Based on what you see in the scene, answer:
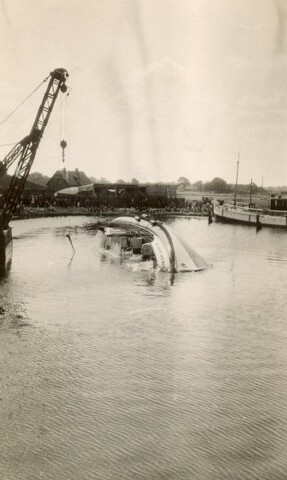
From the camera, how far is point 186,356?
15180 millimetres

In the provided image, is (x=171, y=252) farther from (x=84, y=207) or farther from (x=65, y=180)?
(x=65, y=180)

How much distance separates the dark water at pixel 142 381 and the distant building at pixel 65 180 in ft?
303

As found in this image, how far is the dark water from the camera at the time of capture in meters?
9.23

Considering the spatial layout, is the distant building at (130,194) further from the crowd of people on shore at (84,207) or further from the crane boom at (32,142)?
the crane boom at (32,142)

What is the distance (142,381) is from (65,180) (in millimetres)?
111276

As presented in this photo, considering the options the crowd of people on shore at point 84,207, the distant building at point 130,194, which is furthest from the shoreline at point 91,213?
the distant building at point 130,194

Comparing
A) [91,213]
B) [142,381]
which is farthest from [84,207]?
[142,381]

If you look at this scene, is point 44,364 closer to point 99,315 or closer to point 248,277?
point 99,315

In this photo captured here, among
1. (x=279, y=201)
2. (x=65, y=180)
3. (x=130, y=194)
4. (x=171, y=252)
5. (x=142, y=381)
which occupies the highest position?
(x=65, y=180)

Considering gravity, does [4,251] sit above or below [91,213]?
below

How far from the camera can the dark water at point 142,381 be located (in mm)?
9234

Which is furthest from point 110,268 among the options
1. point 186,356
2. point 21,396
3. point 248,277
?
point 21,396

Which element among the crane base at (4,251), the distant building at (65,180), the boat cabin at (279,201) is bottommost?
the crane base at (4,251)

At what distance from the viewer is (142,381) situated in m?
13.0
